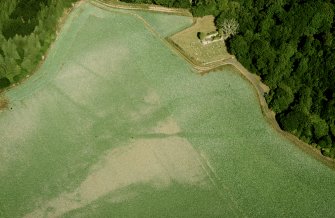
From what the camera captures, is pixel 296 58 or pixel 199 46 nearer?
pixel 296 58

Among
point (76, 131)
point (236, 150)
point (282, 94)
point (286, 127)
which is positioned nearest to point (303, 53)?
point (282, 94)

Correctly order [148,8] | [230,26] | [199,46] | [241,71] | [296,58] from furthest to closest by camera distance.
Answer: [148,8]
[199,46]
[230,26]
[241,71]
[296,58]

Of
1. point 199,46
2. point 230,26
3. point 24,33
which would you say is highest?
point 24,33

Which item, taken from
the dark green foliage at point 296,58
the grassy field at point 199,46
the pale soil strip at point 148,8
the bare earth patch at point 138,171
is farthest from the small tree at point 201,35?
the bare earth patch at point 138,171

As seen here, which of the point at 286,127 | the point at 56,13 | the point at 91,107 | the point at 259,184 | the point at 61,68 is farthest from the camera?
the point at 56,13

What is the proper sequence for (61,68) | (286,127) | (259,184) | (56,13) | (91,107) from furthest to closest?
(56,13)
(61,68)
(91,107)
(286,127)
(259,184)

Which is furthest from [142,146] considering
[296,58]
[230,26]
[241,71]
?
[296,58]

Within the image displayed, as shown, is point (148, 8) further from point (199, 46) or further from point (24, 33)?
point (24, 33)

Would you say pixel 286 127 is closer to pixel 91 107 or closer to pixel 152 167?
pixel 152 167
